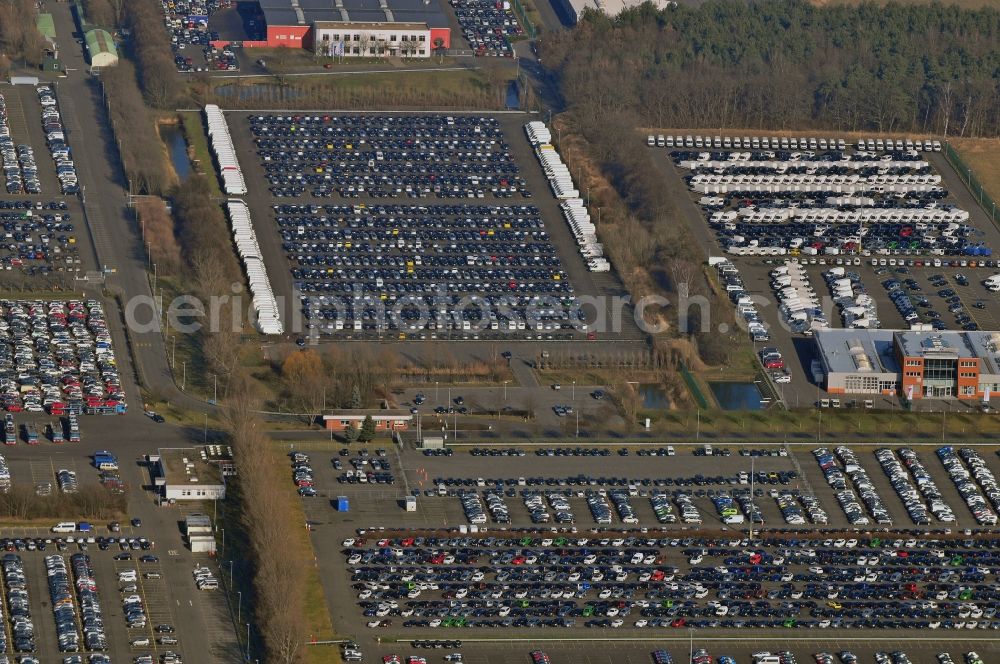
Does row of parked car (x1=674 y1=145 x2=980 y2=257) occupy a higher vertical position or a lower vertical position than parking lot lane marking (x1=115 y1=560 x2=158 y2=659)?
lower

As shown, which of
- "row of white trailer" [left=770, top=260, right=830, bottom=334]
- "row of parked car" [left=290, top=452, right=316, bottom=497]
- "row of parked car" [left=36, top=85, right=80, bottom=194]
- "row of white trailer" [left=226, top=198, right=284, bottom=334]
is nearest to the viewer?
"row of parked car" [left=290, top=452, right=316, bottom=497]

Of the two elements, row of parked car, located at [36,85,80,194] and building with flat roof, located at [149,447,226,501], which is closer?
building with flat roof, located at [149,447,226,501]

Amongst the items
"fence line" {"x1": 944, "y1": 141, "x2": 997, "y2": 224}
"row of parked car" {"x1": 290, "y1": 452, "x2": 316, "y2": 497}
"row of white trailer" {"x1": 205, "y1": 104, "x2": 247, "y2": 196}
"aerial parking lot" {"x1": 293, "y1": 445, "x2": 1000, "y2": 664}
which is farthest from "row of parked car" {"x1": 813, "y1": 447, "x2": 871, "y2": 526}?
"row of white trailer" {"x1": 205, "y1": 104, "x2": 247, "y2": 196}

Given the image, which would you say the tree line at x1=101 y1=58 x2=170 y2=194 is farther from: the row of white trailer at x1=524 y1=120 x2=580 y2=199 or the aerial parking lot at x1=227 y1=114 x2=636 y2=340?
Answer: the row of white trailer at x1=524 y1=120 x2=580 y2=199

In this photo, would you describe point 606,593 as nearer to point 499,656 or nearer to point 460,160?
point 499,656

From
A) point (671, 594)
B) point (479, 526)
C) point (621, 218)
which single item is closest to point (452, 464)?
point (479, 526)

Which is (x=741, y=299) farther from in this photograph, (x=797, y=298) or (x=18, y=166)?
(x=18, y=166)
